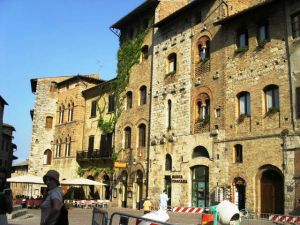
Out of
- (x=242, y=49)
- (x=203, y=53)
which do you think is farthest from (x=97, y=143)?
(x=242, y=49)

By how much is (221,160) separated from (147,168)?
24.6 ft

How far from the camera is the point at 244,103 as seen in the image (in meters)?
23.8

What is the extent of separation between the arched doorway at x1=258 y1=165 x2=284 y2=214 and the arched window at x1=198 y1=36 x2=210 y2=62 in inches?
328

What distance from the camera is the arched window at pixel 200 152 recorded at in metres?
25.7

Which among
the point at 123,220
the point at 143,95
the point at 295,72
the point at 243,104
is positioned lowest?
the point at 123,220

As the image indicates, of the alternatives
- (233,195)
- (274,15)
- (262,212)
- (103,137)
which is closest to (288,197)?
(262,212)

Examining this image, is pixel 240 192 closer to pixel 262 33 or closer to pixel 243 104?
pixel 243 104

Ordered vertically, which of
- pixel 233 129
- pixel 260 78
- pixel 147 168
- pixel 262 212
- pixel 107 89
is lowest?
pixel 262 212

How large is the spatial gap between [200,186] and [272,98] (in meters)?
7.11

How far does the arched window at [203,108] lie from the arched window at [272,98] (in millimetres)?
4310

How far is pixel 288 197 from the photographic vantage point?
20453 mm

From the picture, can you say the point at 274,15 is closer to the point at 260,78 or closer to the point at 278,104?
the point at 260,78

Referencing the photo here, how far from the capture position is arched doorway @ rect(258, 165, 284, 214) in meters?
21.2

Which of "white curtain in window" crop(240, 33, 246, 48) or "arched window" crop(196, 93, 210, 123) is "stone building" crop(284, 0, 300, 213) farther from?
"arched window" crop(196, 93, 210, 123)
